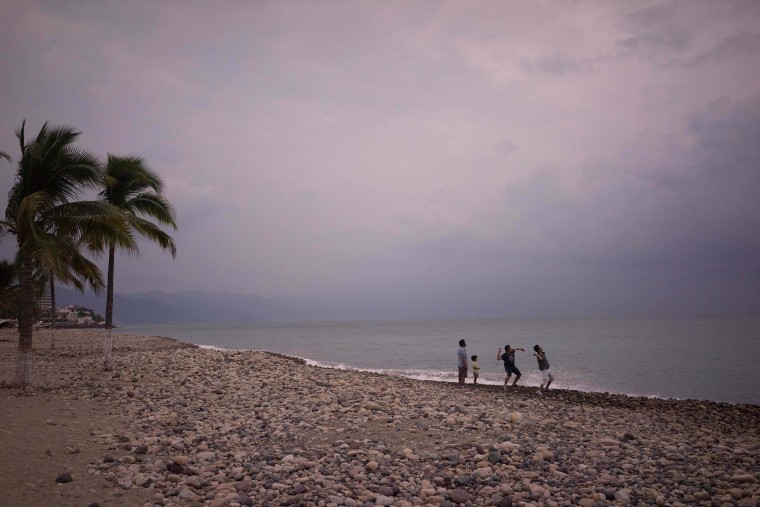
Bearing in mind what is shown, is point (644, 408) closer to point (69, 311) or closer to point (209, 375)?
point (209, 375)

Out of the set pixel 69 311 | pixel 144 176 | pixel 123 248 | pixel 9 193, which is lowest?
pixel 69 311

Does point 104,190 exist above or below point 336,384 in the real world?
above

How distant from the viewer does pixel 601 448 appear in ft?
33.8

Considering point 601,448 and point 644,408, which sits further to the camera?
point 644,408

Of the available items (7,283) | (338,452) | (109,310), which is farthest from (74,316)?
(338,452)

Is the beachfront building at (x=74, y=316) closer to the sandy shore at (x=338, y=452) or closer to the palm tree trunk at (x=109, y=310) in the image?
the palm tree trunk at (x=109, y=310)

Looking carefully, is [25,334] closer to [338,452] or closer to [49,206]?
[49,206]

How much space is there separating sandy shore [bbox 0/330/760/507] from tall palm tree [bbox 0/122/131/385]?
2710 millimetres

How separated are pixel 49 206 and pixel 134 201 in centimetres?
555

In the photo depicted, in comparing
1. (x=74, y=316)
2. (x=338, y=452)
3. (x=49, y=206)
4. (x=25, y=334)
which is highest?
(x=49, y=206)

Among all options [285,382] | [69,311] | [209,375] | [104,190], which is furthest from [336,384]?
[69,311]

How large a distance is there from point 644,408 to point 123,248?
860 inches

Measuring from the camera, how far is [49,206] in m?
15.6

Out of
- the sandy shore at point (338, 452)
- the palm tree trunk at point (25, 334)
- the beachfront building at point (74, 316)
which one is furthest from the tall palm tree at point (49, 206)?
the beachfront building at point (74, 316)
